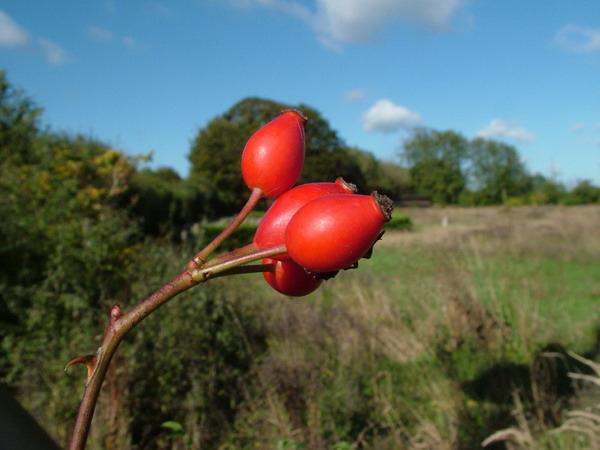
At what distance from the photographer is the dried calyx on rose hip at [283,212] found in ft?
2.15

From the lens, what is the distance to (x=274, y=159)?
762 mm

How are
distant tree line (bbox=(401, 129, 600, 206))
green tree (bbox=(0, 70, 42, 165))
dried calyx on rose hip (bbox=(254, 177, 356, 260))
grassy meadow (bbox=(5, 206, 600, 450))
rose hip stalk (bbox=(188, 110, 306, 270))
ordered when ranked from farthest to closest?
distant tree line (bbox=(401, 129, 600, 206))
green tree (bbox=(0, 70, 42, 165))
grassy meadow (bbox=(5, 206, 600, 450))
rose hip stalk (bbox=(188, 110, 306, 270))
dried calyx on rose hip (bbox=(254, 177, 356, 260))

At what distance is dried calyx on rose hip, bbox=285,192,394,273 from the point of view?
583mm

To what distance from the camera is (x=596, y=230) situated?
1522 cm

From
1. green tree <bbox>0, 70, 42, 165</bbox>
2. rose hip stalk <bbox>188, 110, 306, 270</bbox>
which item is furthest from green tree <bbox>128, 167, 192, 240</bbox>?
rose hip stalk <bbox>188, 110, 306, 270</bbox>

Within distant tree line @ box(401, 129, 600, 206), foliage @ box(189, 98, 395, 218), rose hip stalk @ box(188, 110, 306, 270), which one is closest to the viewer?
rose hip stalk @ box(188, 110, 306, 270)

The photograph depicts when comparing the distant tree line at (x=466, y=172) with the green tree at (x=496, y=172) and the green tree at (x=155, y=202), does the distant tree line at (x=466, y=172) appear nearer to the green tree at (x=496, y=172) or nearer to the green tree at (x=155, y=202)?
the green tree at (x=496, y=172)

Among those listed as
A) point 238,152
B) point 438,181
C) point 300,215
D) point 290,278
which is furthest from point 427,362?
point 438,181

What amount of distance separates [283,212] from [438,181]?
145ft

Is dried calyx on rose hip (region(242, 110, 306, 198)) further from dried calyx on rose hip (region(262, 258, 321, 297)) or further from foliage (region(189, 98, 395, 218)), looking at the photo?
foliage (region(189, 98, 395, 218))

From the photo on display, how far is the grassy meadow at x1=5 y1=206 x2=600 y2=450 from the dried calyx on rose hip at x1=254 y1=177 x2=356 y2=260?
6.88 feet

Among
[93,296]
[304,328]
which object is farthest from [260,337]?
[93,296]

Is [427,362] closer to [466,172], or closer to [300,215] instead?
[300,215]

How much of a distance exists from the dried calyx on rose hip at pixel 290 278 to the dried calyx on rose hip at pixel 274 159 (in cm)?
11
